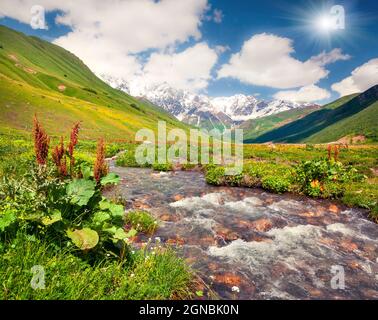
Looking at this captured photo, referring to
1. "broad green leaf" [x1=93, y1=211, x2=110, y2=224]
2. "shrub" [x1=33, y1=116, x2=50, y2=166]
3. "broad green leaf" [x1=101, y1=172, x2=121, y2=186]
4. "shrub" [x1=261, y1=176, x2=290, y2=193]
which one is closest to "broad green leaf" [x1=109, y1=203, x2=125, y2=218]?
"broad green leaf" [x1=93, y1=211, x2=110, y2=224]

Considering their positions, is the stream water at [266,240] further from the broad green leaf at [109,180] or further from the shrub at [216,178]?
the broad green leaf at [109,180]

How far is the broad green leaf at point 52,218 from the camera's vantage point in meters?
5.35

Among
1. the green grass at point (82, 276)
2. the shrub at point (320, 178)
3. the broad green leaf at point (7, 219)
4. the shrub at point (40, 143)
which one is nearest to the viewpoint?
the green grass at point (82, 276)

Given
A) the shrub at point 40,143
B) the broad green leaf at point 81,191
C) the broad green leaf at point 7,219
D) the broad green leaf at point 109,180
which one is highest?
the shrub at point 40,143

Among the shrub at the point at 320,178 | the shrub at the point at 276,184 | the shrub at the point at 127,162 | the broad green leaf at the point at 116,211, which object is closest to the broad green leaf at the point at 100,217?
the broad green leaf at the point at 116,211

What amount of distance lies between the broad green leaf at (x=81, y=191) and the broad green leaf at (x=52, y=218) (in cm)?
42

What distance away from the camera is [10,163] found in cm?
1722

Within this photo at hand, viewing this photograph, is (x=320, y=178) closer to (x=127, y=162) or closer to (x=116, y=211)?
(x=116, y=211)

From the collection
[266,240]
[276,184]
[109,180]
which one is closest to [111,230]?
[109,180]

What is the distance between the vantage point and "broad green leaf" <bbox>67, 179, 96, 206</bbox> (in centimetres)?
596

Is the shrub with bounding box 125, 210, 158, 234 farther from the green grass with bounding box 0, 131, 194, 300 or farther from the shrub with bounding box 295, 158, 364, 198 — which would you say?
the shrub with bounding box 295, 158, 364, 198
